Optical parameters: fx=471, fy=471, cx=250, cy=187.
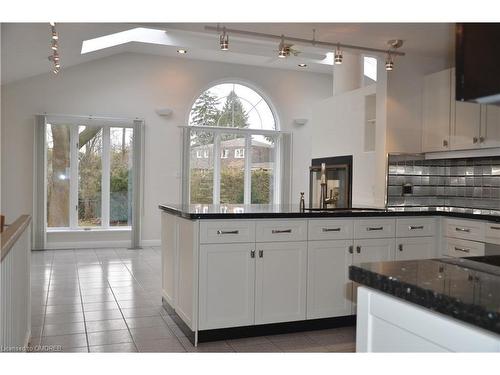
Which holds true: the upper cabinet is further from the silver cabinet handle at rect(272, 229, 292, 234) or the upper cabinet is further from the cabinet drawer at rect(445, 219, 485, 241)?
the silver cabinet handle at rect(272, 229, 292, 234)

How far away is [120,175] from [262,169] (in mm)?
2642

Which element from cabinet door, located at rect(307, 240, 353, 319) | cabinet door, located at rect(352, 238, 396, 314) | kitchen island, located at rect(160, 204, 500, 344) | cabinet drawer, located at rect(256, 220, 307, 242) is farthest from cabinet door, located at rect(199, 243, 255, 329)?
cabinet door, located at rect(352, 238, 396, 314)

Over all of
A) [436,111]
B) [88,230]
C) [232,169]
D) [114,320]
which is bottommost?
[114,320]

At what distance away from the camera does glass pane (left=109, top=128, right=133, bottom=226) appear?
26.3 ft

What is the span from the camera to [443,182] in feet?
16.6

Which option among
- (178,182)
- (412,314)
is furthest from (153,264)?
(412,314)

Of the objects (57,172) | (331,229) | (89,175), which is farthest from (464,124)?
(57,172)

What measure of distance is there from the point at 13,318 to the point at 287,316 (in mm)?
1850

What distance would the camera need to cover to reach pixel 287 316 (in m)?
3.44

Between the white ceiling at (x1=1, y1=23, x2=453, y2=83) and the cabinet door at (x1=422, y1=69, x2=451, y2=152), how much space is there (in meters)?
0.29

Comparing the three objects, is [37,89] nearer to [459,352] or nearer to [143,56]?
[143,56]

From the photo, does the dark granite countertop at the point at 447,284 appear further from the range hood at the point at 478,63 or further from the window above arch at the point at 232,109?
the window above arch at the point at 232,109

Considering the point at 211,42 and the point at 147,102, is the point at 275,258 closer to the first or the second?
the point at 211,42

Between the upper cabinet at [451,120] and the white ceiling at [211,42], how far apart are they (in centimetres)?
35
